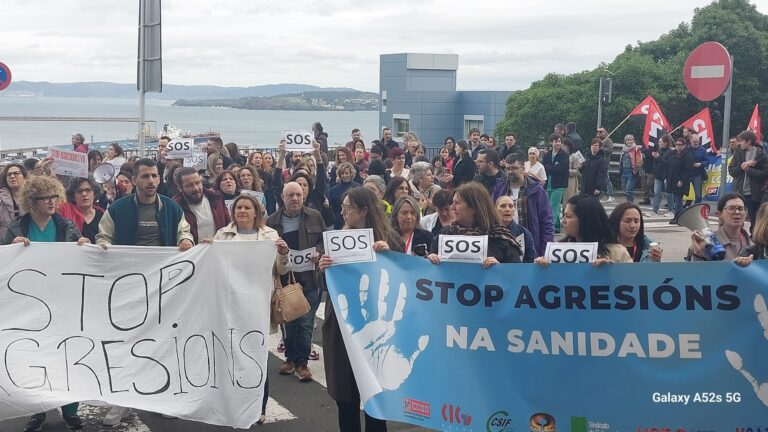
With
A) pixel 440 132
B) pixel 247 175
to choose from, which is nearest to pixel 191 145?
pixel 247 175

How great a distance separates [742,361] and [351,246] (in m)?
2.45

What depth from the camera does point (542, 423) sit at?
5.49 metres

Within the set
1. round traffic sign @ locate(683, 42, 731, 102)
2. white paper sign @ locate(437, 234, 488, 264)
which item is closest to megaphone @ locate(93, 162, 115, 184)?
white paper sign @ locate(437, 234, 488, 264)

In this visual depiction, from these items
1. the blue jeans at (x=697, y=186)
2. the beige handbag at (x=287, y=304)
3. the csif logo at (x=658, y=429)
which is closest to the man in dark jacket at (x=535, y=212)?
the beige handbag at (x=287, y=304)

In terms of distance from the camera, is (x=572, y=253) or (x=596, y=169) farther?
(x=596, y=169)

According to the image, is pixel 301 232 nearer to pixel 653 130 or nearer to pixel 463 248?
pixel 463 248

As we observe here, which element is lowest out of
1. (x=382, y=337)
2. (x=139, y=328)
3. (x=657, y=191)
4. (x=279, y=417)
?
(x=279, y=417)

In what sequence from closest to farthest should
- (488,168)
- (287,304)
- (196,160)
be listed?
(287,304)
(488,168)
(196,160)

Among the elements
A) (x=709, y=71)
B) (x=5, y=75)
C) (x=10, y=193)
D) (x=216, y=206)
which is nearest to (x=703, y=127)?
(x=709, y=71)

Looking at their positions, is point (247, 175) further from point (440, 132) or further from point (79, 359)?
point (440, 132)

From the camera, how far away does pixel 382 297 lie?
6.00 meters

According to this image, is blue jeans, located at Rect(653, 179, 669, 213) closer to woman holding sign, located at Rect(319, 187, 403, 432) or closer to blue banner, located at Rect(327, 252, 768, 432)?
woman holding sign, located at Rect(319, 187, 403, 432)

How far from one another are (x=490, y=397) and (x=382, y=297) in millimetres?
947

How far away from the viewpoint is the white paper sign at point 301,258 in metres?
7.79
